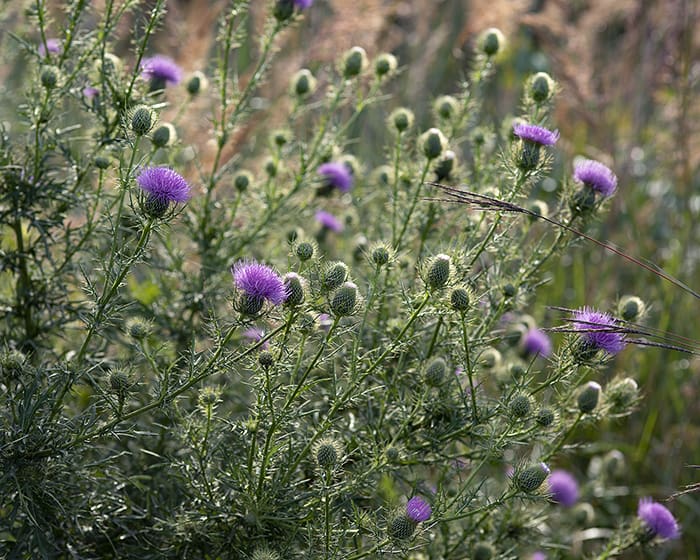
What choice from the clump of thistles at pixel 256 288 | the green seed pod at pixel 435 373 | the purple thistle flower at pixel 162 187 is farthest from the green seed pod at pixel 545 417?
the purple thistle flower at pixel 162 187

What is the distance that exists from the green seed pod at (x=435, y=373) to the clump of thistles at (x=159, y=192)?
2.00 feet

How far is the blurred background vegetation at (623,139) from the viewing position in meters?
3.18

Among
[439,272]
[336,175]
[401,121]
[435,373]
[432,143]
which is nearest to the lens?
[439,272]

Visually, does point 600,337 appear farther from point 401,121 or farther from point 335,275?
point 401,121

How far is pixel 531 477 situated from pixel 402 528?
25cm

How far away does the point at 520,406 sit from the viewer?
5.24ft

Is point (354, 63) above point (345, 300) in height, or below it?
above

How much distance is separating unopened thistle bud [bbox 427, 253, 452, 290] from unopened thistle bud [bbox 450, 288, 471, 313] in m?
0.04

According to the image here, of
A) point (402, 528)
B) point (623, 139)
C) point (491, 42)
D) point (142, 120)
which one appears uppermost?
point (623, 139)

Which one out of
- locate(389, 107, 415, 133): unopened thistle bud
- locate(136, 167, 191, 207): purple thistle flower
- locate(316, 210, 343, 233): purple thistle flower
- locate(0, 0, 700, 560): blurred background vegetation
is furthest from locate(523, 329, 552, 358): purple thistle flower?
locate(136, 167, 191, 207): purple thistle flower

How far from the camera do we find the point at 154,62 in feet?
7.36

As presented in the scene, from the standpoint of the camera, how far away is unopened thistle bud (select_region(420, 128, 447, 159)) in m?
2.01

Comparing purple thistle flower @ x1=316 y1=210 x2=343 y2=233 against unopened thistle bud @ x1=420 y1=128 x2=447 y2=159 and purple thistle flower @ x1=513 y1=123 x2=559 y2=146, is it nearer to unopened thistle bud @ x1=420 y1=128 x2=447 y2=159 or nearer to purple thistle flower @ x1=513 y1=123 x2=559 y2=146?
unopened thistle bud @ x1=420 y1=128 x2=447 y2=159

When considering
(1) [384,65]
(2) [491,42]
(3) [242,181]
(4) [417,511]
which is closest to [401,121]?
(1) [384,65]
